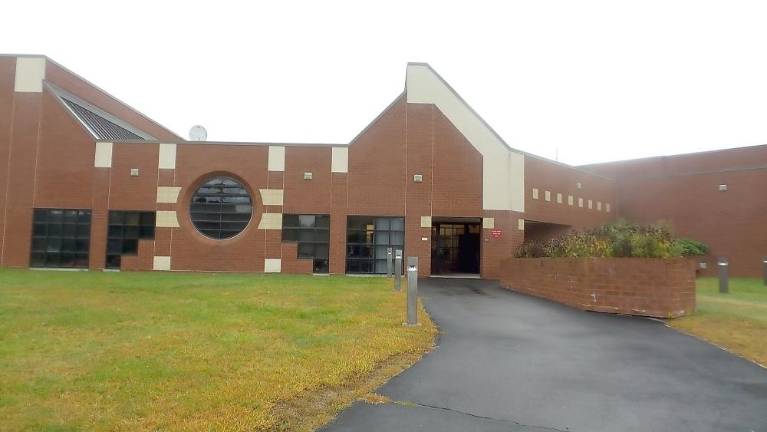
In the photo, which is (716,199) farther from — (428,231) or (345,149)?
(345,149)

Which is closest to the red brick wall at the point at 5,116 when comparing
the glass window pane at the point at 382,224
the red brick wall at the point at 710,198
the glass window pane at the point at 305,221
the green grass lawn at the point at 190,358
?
the glass window pane at the point at 305,221

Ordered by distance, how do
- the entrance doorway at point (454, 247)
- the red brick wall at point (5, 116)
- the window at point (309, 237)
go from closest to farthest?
the red brick wall at point (5, 116) < the window at point (309, 237) < the entrance doorway at point (454, 247)

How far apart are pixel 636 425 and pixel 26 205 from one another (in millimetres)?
25641

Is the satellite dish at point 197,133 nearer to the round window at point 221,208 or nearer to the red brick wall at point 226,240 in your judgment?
the red brick wall at point 226,240

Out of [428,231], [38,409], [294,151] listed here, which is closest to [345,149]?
[294,151]

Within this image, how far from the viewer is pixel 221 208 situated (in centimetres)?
2345

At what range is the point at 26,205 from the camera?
2272 cm

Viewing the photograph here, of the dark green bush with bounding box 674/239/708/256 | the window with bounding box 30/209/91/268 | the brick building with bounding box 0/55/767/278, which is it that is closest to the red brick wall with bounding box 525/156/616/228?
the brick building with bounding box 0/55/767/278

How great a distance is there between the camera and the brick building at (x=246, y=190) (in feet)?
74.9

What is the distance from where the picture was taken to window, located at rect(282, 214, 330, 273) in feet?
76.3

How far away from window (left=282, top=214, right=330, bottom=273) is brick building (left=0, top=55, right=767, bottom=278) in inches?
1.8

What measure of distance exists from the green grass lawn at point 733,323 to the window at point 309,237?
14.6m

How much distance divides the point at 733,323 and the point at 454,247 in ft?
56.1

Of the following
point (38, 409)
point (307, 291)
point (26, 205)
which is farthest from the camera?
point (26, 205)
